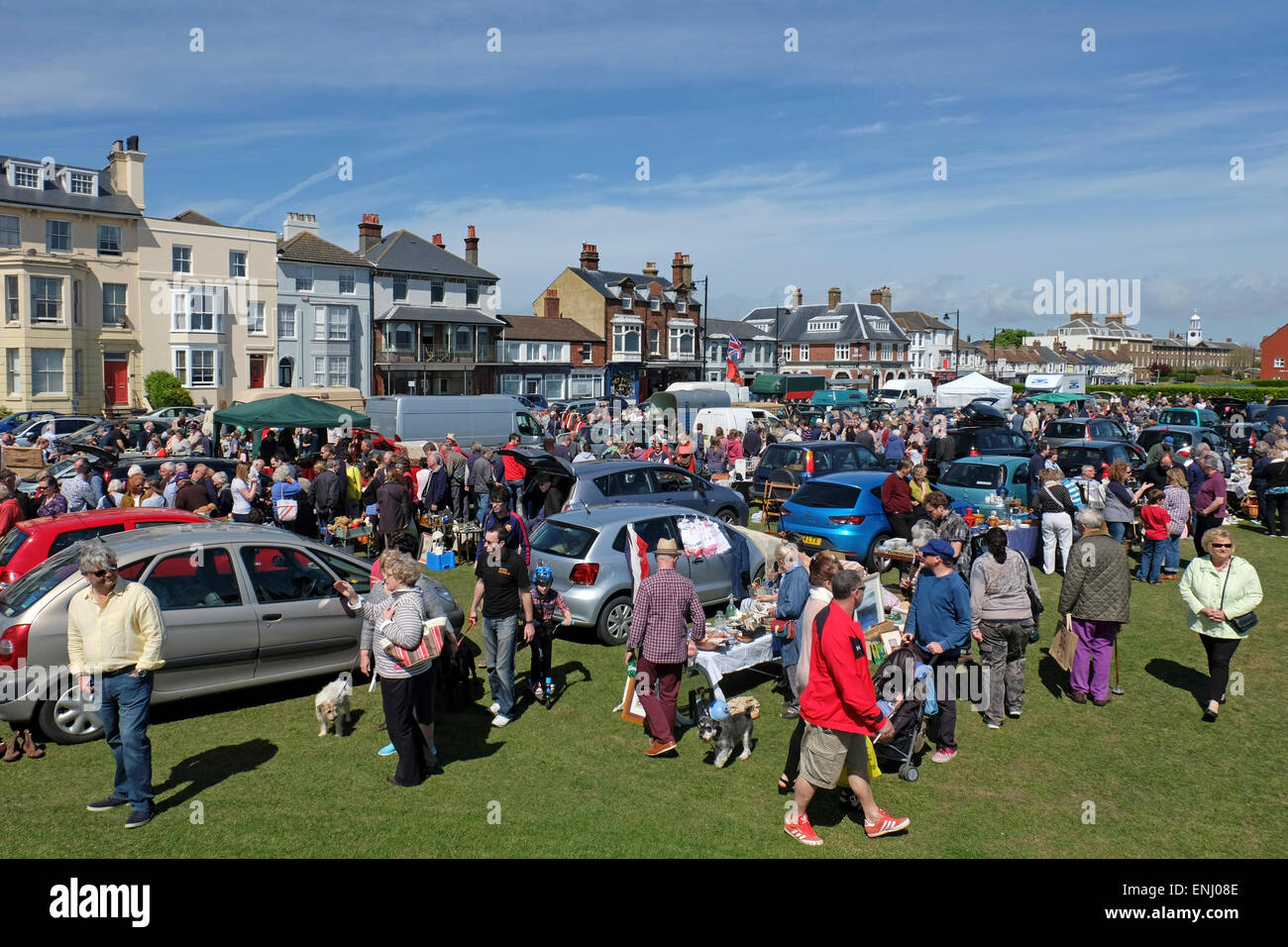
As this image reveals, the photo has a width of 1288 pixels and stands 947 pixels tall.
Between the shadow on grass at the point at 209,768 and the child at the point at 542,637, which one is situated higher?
the child at the point at 542,637

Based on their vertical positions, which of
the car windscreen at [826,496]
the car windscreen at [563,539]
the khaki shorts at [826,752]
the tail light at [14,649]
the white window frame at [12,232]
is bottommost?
the khaki shorts at [826,752]

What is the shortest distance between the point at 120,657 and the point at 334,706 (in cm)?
213

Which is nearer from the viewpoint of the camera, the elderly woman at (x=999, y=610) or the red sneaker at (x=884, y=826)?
the red sneaker at (x=884, y=826)

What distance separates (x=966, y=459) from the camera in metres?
17.0

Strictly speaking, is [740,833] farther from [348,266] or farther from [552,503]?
[348,266]

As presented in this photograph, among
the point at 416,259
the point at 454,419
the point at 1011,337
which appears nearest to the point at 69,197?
the point at 416,259

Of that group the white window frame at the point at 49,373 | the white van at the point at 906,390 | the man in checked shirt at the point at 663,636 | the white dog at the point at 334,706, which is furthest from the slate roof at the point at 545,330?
the man in checked shirt at the point at 663,636

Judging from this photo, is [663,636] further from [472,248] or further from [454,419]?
[472,248]

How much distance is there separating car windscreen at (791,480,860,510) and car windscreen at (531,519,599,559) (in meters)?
4.87

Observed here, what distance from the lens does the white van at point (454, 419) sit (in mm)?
29250

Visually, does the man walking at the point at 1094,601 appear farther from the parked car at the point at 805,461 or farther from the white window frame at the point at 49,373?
the white window frame at the point at 49,373

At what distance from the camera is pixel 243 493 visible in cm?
1392

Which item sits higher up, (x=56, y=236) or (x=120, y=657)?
(x=56, y=236)

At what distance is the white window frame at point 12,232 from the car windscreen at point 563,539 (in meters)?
42.9
